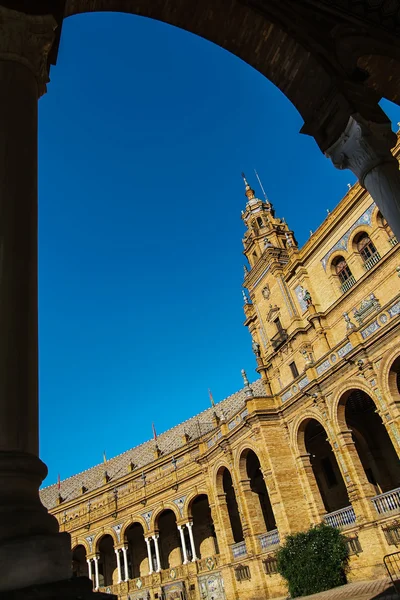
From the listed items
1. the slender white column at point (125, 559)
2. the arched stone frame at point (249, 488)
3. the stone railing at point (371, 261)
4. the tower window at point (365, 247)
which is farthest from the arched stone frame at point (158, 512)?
the tower window at point (365, 247)

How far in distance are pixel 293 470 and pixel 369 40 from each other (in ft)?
62.9

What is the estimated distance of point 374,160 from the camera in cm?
557

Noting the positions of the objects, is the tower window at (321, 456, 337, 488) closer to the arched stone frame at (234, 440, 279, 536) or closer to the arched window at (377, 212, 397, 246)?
the arched stone frame at (234, 440, 279, 536)

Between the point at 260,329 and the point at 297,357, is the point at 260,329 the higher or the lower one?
the higher one

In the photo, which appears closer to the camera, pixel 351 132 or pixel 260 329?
pixel 351 132

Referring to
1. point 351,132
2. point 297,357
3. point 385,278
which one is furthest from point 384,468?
point 351,132

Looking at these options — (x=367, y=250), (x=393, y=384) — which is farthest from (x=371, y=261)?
(x=393, y=384)

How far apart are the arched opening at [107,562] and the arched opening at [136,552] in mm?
1534

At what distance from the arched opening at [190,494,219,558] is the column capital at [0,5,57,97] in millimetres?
30076

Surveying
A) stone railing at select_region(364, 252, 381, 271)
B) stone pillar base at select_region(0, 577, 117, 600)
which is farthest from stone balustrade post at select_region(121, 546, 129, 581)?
stone pillar base at select_region(0, 577, 117, 600)

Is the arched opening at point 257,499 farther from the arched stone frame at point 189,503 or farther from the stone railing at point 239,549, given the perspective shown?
the arched stone frame at point 189,503

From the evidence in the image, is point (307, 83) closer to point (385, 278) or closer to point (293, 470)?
point (385, 278)

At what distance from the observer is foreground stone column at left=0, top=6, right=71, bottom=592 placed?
2.20 metres

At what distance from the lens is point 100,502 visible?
115 feet
